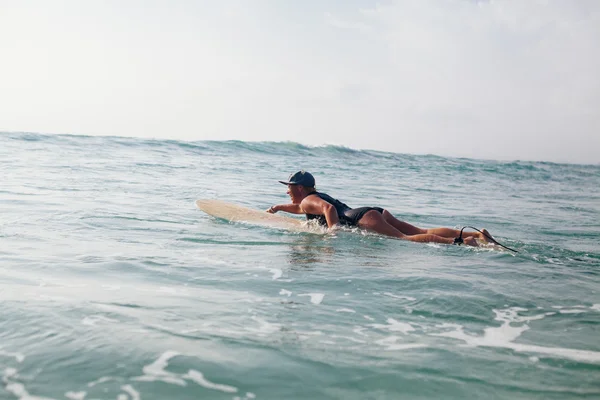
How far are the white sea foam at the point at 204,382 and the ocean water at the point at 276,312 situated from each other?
0.03ft

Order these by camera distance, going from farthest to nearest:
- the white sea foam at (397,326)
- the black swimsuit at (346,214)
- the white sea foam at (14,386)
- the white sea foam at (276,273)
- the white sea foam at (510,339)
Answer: the black swimsuit at (346,214), the white sea foam at (276,273), the white sea foam at (397,326), the white sea foam at (510,339), the white sea foam at (14,386)

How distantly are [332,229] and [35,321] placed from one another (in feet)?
16.5

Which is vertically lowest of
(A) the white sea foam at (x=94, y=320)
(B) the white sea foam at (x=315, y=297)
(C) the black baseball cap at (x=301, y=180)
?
(A) the white sea foam at (x=94, y=320)

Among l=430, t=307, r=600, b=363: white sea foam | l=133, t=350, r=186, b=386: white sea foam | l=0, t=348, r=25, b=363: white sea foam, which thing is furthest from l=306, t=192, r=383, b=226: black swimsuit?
l=0, t=348, r=25, b=363: white sea foam

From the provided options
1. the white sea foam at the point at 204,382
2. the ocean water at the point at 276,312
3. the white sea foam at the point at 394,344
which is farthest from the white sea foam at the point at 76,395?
the white sea foam at the point at 394,344

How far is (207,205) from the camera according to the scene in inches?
391

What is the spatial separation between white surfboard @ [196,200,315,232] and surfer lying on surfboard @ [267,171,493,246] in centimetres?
26

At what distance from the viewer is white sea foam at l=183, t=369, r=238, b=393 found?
2758 mm

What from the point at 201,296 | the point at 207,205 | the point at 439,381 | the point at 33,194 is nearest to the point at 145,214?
A: the point at 207,205

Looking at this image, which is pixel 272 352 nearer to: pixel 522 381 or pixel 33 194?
pixel 522 381

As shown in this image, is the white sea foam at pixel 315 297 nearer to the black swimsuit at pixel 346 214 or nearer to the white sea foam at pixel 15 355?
the white sea foam at pixel 15 355

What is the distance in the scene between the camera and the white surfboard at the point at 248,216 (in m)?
8.57

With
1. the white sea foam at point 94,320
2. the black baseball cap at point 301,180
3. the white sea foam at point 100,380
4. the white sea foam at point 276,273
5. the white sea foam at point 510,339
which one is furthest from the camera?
the black baseball cap at point 301,180

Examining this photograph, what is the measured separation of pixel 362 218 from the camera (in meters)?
8.20
